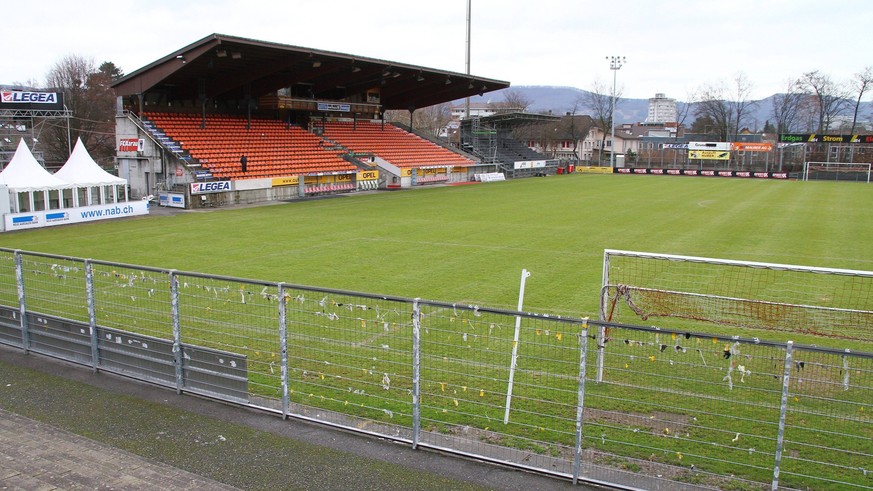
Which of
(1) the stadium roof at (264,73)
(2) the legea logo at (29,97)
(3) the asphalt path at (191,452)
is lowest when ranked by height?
(3) the asphalt path at (191,452)

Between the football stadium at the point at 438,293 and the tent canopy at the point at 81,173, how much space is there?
5.7 inches

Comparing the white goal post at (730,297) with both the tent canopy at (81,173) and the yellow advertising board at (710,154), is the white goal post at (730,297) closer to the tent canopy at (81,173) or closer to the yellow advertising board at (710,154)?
the tent canopy at (81,173)

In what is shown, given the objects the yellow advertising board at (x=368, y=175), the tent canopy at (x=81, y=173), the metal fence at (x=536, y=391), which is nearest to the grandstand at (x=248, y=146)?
the yellow advertising board at (x=368, y=175)

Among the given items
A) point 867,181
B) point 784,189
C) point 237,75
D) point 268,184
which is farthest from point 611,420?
point 867,181

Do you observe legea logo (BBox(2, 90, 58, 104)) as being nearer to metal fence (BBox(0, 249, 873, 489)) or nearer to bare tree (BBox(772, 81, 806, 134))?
metal fence (BBox(0, 249, 873, 489))

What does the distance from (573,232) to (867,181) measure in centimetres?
4295

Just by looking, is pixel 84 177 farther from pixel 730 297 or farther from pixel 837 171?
pixel 837 171

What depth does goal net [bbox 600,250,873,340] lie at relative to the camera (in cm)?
845

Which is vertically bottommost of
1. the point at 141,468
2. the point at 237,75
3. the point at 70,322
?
the point at 141,468

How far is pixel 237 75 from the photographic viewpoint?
34.2 m

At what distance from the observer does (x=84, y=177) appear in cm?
2473

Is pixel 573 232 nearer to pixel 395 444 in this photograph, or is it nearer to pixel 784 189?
pixel 395 444

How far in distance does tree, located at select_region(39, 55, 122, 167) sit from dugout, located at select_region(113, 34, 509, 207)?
17.5 m

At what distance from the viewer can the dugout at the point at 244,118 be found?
101 feet
